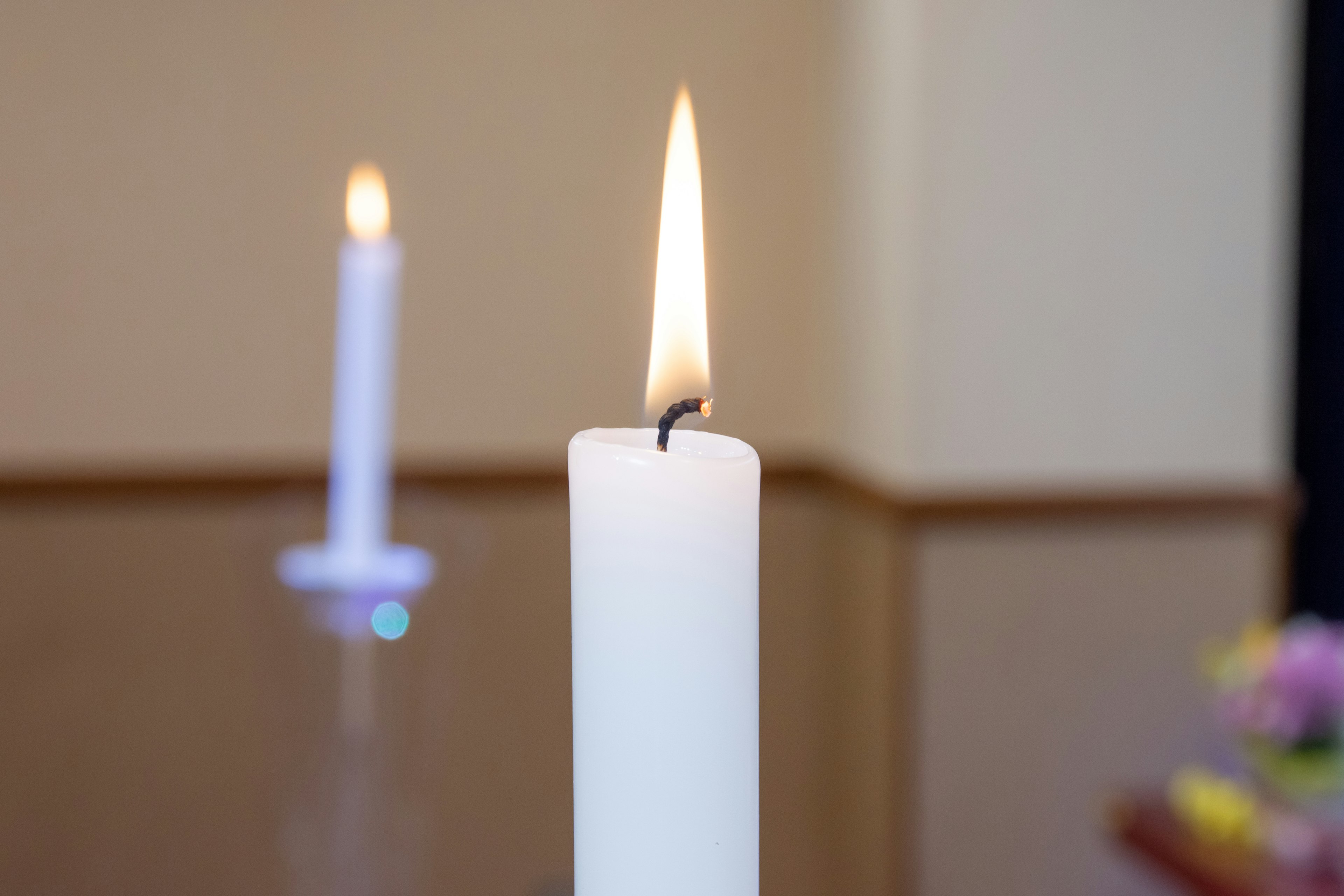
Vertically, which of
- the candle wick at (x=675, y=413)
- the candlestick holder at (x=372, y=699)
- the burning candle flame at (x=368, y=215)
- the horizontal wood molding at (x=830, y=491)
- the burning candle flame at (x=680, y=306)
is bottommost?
the candlestick holder at (x=372, y=699)

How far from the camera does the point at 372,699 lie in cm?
196

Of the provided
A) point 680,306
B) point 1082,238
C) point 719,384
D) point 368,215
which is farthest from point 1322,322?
point 680,306

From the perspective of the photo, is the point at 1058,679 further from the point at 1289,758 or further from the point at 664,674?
the point at 664,674

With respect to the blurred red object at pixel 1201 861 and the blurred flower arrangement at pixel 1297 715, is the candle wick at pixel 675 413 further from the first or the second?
the blurred flower arrangement at pixel 1297 715

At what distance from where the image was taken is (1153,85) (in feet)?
5.69

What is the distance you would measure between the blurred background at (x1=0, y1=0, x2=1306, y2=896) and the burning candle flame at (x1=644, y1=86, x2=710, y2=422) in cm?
151

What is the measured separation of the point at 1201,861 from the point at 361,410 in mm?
1134

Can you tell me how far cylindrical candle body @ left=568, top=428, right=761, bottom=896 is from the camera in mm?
175

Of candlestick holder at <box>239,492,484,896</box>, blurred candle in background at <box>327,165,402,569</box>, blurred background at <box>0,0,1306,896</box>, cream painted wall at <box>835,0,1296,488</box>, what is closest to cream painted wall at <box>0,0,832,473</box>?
blurred background at <box>0,0,1306,896</box>

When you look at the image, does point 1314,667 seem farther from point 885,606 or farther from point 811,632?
point 811,632

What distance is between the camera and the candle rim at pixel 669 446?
182 millimetres

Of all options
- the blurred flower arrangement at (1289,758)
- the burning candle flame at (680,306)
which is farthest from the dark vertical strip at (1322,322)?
the burning candle flame at (680,306)

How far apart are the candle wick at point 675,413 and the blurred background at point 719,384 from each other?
1.55 metres

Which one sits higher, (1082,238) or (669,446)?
(1082,238)
